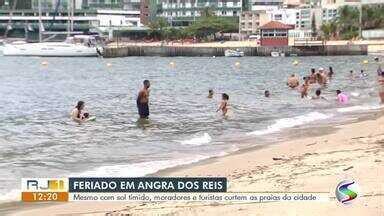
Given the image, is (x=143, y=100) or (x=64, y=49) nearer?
(x=143, y=100)

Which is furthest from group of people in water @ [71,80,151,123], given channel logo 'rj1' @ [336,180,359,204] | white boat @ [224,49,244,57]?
white boat @ [224,49,244,57]

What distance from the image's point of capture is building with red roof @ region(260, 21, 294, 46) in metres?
113

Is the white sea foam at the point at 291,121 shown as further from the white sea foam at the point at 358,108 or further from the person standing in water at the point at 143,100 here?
the person standing in water at the point at 143,100

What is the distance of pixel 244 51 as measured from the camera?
10781 centimetres

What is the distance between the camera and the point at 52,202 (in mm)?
9289

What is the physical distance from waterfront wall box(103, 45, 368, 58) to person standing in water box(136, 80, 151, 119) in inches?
3294

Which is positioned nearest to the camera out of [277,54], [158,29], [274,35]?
[277,54]

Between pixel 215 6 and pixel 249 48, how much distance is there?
77904 millimetres

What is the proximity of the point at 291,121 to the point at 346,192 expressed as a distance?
1572 cm

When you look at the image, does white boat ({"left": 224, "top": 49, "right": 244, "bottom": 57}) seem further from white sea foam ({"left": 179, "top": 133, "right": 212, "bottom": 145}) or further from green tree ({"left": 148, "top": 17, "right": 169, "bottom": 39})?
white sea foam ({"left": 179, "top": 133, "right": 212, "bottom": 145})

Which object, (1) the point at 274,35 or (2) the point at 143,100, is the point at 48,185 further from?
(1) the point at 274,35

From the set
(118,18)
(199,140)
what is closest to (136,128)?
(199,140)

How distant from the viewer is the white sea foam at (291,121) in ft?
66.5

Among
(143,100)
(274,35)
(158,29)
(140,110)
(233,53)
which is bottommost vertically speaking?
(140,110)
